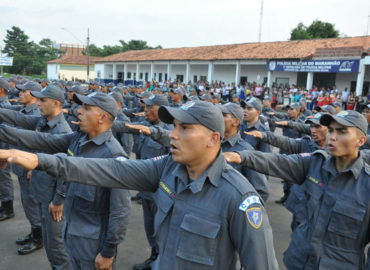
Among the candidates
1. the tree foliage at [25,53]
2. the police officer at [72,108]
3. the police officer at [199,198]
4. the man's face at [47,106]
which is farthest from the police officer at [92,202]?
the tree foliage at [25,53]

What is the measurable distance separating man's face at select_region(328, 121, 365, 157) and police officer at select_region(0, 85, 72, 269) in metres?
2.64

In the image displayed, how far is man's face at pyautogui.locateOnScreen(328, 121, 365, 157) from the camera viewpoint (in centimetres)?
266

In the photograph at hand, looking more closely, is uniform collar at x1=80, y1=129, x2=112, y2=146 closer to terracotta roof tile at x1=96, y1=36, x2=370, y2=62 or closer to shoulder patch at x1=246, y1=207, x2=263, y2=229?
shoulder patch at x1=246, y1=207, x2=263, y2=229

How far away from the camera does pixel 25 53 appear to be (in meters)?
67.9

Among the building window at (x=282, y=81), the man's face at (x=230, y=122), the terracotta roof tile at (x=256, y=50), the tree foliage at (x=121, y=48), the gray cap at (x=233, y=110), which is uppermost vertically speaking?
the tree foliage at (x=121, y=48)

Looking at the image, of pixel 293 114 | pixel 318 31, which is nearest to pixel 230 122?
pixel 293 114

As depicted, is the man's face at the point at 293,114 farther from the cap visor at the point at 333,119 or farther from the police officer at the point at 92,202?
the police officer at the point at 92,202

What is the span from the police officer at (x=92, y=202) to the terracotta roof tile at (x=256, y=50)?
2267cm

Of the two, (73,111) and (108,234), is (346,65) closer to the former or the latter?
(73,111)

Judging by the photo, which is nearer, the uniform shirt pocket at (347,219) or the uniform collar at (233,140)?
the uniform shirt pocket at (347,219)

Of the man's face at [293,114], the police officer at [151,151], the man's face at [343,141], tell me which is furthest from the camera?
the man's face at [293,114]

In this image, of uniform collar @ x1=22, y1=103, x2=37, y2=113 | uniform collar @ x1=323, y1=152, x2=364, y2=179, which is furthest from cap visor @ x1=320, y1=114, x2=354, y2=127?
uniform collar @ x1=22, y1=103, x2=37, y2=113

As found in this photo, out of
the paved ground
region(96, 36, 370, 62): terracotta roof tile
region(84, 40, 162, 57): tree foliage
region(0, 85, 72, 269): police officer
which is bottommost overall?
the paved ground

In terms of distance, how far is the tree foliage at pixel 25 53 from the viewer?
201ft
